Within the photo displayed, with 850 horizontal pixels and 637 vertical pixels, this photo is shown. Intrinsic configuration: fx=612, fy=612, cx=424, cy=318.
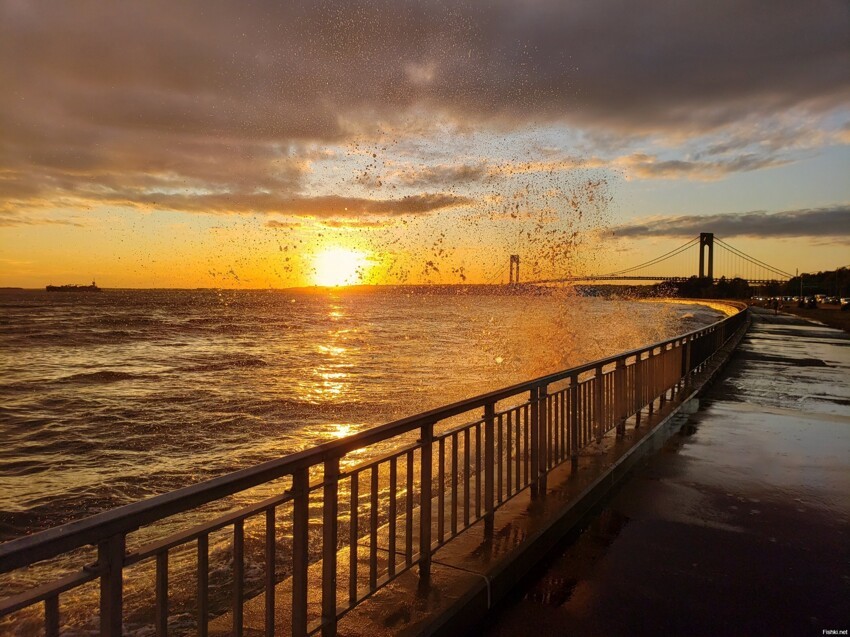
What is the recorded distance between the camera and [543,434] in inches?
221

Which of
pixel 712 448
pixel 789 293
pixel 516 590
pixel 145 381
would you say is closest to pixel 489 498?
pixel 516 590

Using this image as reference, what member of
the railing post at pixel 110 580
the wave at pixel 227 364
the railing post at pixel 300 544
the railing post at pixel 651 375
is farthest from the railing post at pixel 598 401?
the wave at pixel 227 364

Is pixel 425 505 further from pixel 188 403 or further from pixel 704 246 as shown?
pixel 704 246

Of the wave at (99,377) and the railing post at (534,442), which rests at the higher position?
the railing post at (534,442)

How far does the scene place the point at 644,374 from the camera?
920cm

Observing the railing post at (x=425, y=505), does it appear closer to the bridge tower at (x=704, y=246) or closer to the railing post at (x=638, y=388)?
the railing post at (x=638, y=388)

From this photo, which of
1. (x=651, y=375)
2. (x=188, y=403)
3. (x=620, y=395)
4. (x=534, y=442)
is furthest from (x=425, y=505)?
(x=188, y=403)

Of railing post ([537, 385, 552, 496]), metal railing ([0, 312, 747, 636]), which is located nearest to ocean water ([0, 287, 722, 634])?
metal railing ([0, 312, 747, 636])

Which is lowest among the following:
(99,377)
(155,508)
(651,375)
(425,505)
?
(99,377)

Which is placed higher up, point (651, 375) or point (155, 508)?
point (155, 508)

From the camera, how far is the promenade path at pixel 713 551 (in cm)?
384

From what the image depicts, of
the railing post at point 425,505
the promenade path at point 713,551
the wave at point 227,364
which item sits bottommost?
the wave at point 227,364

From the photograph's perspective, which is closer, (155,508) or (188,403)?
(155,508)

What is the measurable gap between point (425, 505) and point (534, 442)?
1769 mm
